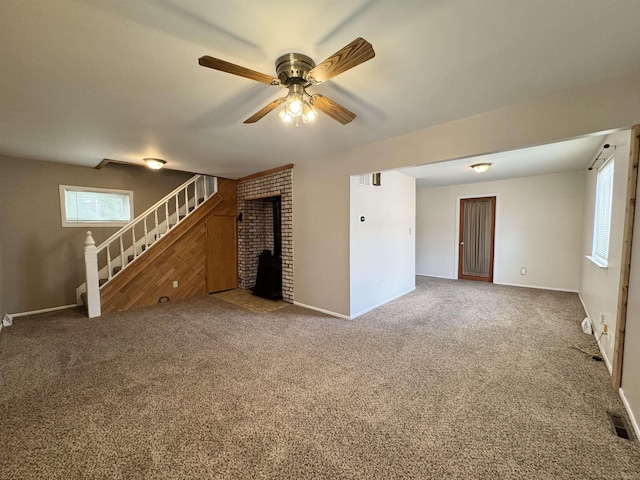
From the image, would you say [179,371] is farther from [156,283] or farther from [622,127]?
[622,127]

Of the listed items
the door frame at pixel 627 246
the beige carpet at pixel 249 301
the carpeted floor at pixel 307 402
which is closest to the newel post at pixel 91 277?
the carpeted floor at pixel 307 402

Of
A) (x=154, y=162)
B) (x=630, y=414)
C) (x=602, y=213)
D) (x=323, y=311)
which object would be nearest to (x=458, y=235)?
(x=602, y=213)

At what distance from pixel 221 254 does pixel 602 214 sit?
6505 mm

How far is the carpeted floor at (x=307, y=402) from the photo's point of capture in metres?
1.51

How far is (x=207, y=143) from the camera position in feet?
11.1

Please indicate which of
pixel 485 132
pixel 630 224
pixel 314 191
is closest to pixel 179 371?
pixel 314 191

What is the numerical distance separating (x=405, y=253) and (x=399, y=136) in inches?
114

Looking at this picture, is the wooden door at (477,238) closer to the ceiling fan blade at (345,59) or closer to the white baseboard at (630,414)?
the white baseboard at (630,414)

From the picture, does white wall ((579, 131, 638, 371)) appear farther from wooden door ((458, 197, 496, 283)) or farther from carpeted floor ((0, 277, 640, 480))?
wooden door ((458, 197, 496, 283))

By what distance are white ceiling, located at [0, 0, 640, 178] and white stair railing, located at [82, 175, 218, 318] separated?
77.1 inches

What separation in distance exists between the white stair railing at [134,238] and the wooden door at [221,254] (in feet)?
1.97

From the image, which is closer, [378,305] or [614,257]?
[614,257]

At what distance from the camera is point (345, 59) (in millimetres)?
1384

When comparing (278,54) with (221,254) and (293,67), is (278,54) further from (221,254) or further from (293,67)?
(221,254)
